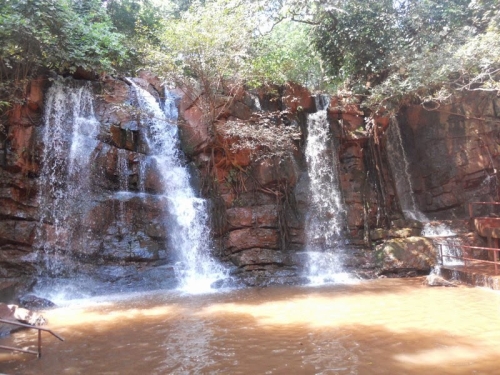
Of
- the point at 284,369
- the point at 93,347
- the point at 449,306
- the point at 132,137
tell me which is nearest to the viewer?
the point at 284,369

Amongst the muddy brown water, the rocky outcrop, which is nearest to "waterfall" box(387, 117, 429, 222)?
the rocky outcrop

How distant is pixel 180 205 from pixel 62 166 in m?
3.91

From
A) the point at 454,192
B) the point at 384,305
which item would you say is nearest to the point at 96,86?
the point at 384,305

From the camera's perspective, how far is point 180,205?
12672mm

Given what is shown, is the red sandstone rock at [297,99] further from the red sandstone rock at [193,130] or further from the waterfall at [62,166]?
the waterfall at [62,166]

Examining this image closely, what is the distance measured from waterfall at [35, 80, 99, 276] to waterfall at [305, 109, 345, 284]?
24.4 ft

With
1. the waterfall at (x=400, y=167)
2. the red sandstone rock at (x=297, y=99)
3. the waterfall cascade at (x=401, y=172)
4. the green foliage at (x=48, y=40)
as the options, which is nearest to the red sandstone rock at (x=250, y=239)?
the red sandstone rock at (x=297, y=99)

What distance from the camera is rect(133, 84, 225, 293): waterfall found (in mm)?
11586

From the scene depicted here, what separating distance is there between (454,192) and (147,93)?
13.4 meters

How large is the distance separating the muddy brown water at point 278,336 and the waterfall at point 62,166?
112 inches

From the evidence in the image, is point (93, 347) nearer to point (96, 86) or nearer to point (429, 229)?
point (96, 86)

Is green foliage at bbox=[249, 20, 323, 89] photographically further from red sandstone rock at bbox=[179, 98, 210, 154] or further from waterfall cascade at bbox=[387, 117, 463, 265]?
waterfall cascade at bbox=[387, 117, 463, 265]

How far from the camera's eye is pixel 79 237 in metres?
11.2

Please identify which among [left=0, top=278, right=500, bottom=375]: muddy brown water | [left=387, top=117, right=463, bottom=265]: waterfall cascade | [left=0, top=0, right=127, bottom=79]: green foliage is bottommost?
[left=0, top=278, right=500, bottom=375]: muddy brown water
